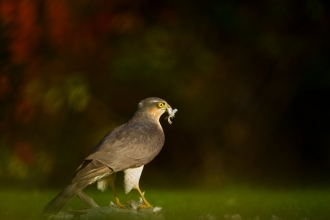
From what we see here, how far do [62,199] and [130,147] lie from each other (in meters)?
0.60

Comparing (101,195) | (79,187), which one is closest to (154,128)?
(79,187)

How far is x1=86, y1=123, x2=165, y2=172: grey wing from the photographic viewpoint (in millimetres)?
3641

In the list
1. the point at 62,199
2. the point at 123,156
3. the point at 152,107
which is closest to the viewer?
the point at 62,199

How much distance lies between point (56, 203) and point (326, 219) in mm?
2203

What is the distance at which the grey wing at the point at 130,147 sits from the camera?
3.64m

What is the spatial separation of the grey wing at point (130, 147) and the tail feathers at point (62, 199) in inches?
7.9

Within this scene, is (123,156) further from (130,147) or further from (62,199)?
(62,199)

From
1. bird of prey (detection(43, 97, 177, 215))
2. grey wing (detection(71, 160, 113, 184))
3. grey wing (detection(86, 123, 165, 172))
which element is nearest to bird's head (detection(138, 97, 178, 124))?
bird of prey (detection(43, 97, 177, 215))

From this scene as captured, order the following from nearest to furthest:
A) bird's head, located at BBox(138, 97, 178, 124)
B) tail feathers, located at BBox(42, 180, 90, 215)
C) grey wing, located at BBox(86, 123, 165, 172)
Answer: tail feathers, located at BBox(42, 180, 90, 215) → grey wing, located at BBox(86, 123, 165, 172) → bird's head, located at BBox(138, 97, 178, 124)

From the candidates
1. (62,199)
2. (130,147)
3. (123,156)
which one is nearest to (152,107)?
(130,147)

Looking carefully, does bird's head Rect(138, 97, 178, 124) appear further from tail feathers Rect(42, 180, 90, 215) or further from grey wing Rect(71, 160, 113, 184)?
tail feathers Rect(42, 180, 90, 215)

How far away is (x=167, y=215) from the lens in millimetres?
3992

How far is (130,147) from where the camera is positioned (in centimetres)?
381

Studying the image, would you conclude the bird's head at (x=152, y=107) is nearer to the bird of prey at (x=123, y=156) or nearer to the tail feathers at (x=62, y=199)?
the bird of prey at (x=123, y=156)
